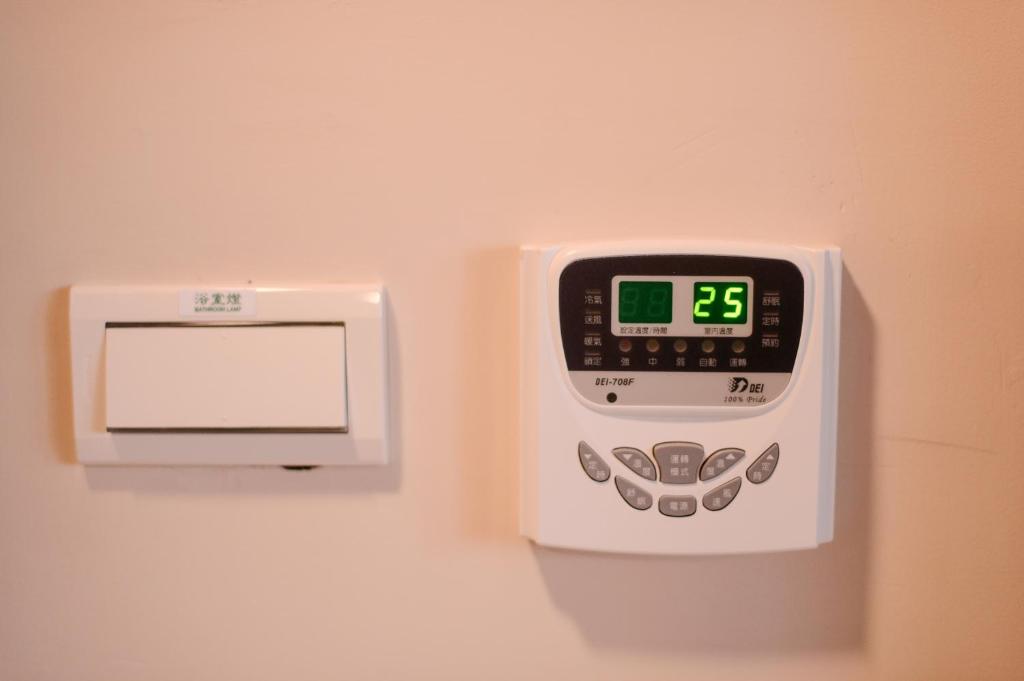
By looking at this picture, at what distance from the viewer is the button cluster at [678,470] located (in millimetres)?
472

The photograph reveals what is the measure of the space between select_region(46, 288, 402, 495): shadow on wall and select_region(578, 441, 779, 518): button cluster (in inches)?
5.7

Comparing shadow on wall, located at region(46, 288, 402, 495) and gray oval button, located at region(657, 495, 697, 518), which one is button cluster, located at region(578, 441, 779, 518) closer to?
gray oval button, located at region(657, 495, 697, 518)

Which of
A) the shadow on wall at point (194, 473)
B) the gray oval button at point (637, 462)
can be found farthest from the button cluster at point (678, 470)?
the shadow on wall at point (194, 473)

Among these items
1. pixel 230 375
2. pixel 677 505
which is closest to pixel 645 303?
pixel 677 505

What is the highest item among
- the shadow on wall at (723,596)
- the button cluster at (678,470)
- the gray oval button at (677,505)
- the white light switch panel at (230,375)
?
the white light switch panel at (230,375)

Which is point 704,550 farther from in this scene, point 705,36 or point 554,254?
point 705,36

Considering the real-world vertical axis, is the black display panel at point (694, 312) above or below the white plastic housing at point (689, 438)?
above

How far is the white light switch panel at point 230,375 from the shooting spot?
48 cm

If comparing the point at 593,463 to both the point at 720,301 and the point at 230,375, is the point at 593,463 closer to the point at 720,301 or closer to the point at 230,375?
the point at 720,301

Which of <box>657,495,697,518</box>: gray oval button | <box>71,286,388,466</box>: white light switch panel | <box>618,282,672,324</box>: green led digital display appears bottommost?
<box>657,495,697,518</box>: gray oval button

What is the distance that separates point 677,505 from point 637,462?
4 cm

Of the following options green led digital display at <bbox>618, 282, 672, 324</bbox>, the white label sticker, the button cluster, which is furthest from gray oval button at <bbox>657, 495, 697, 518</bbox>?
the white label sticker

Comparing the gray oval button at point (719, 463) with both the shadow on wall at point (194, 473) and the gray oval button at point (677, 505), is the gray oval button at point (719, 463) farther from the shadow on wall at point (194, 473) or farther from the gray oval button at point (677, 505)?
the shadow on wall at point (194, 473)

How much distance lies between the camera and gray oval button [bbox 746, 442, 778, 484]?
1.55 feet
